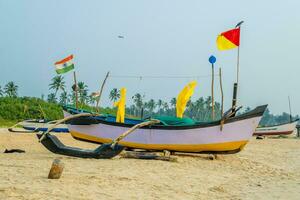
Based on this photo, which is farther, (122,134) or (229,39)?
(229,39)

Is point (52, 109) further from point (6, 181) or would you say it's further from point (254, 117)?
point (6, 181)

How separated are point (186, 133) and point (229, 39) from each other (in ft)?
12.2

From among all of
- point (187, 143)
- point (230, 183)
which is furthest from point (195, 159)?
point (230, 183)

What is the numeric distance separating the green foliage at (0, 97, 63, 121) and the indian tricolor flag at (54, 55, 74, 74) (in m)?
19.2

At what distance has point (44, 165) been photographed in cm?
859

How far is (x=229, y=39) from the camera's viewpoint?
12766 mm

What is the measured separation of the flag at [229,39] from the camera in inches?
500

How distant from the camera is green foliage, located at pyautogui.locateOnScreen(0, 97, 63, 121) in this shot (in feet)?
115

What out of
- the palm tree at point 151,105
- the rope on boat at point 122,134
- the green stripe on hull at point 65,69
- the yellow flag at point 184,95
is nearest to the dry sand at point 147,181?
the rope on boat at point 122,134

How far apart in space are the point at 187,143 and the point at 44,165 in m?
4.54

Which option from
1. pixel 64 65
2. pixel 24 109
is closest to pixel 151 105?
pixel 24 109

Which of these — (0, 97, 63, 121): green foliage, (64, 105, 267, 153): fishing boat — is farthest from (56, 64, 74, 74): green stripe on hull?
(0, 97, 63, 121): green foliage

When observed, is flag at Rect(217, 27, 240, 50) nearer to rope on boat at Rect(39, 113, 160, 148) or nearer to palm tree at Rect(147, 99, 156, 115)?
rope on boat at Rect(39, 113, 160, 148)

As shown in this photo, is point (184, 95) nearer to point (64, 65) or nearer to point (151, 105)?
point (64, 65)
